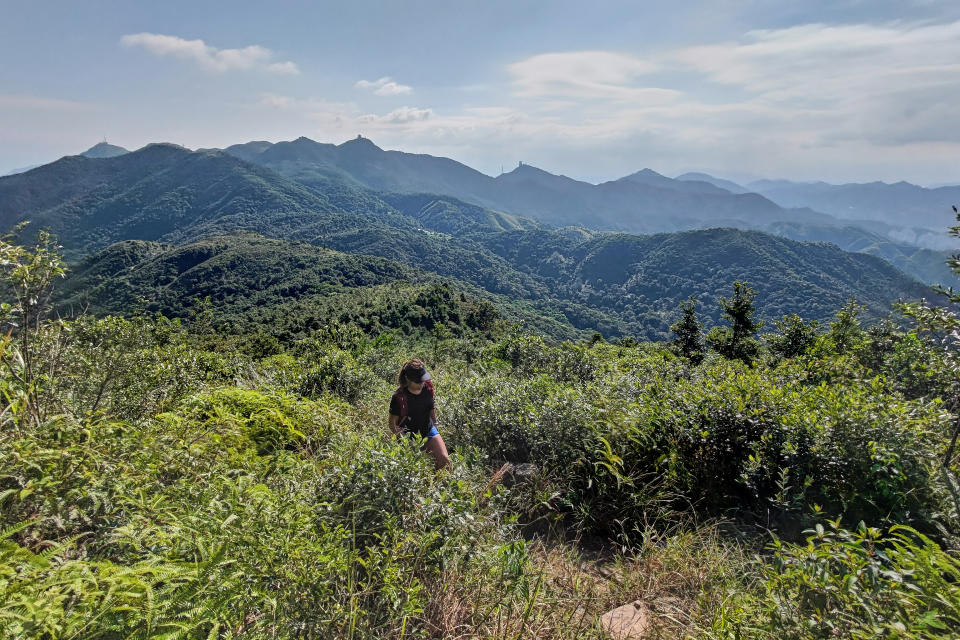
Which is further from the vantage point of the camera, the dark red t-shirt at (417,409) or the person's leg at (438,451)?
the dark red t-shirt at (417,409)

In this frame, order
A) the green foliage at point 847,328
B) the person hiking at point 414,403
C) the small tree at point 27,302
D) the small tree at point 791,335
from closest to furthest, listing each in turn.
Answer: the small tree at point 27,302 → the person hiking at point 414,403 → the green foliage at point 847,328 → the small tree at point 791,335

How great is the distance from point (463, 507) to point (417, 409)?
2.01 meters

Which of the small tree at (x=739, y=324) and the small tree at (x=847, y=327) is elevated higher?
the small tree at (x=847, y=327)

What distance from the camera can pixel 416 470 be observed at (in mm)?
2457

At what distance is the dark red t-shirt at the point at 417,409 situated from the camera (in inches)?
169

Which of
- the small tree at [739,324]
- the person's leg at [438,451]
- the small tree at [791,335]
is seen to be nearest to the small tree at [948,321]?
the person's leg at [438,451]

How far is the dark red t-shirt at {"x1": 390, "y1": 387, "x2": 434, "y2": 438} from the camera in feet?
14.1

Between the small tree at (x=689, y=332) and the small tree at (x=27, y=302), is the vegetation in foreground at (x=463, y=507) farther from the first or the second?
the small tree at (x=689, y=332)

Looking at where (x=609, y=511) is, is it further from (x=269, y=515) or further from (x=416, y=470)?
(x=269, y=515)

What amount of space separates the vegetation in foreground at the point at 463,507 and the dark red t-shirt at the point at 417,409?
1.39 ft

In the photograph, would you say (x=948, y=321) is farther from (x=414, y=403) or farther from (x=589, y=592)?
(x=414, y=403)

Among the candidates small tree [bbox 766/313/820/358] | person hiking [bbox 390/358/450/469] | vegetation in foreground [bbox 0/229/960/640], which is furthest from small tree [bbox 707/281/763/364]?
person hiking [bbox 390/358/450/469]

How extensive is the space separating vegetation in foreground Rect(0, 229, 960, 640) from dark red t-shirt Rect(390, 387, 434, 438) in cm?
42

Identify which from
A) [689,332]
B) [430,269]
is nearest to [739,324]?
[689,332]
